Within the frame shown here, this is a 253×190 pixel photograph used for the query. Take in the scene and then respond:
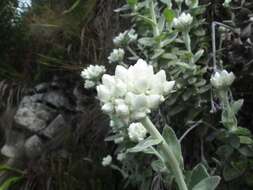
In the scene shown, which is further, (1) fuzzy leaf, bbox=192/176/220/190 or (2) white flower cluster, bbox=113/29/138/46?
(2) white flower cluster, bbox=113/29/138/46

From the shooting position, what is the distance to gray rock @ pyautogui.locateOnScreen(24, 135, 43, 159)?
2.78 meters

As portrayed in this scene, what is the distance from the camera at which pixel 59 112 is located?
2.90 meters

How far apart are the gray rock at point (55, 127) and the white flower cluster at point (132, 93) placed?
1.91 meters

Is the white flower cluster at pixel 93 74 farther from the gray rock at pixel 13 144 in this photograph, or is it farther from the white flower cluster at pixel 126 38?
the gray rock at pixel 13 144

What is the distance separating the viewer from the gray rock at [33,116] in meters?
2.88

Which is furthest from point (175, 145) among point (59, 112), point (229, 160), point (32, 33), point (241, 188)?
point (32, 33)

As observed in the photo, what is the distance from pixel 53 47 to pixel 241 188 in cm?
189

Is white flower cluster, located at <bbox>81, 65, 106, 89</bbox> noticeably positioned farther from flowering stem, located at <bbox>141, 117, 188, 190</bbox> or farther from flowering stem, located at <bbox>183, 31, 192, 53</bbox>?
flowering stem, located at <bbox>141, 117, 188, 190</bbox>

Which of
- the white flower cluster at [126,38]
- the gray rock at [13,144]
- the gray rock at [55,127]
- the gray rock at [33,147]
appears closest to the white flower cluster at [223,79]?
the white flower cluster at [126,38]

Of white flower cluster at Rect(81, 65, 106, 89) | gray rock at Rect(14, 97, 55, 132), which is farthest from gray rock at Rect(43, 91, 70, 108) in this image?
white flower cluster at Rect(81, 65, 106, 89)

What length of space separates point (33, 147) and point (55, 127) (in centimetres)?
17

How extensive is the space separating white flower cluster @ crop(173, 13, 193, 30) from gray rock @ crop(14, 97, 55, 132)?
1598mm

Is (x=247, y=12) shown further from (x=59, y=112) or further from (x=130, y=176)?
(x=59, y=112)

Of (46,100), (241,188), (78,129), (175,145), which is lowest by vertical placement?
(241,188)
